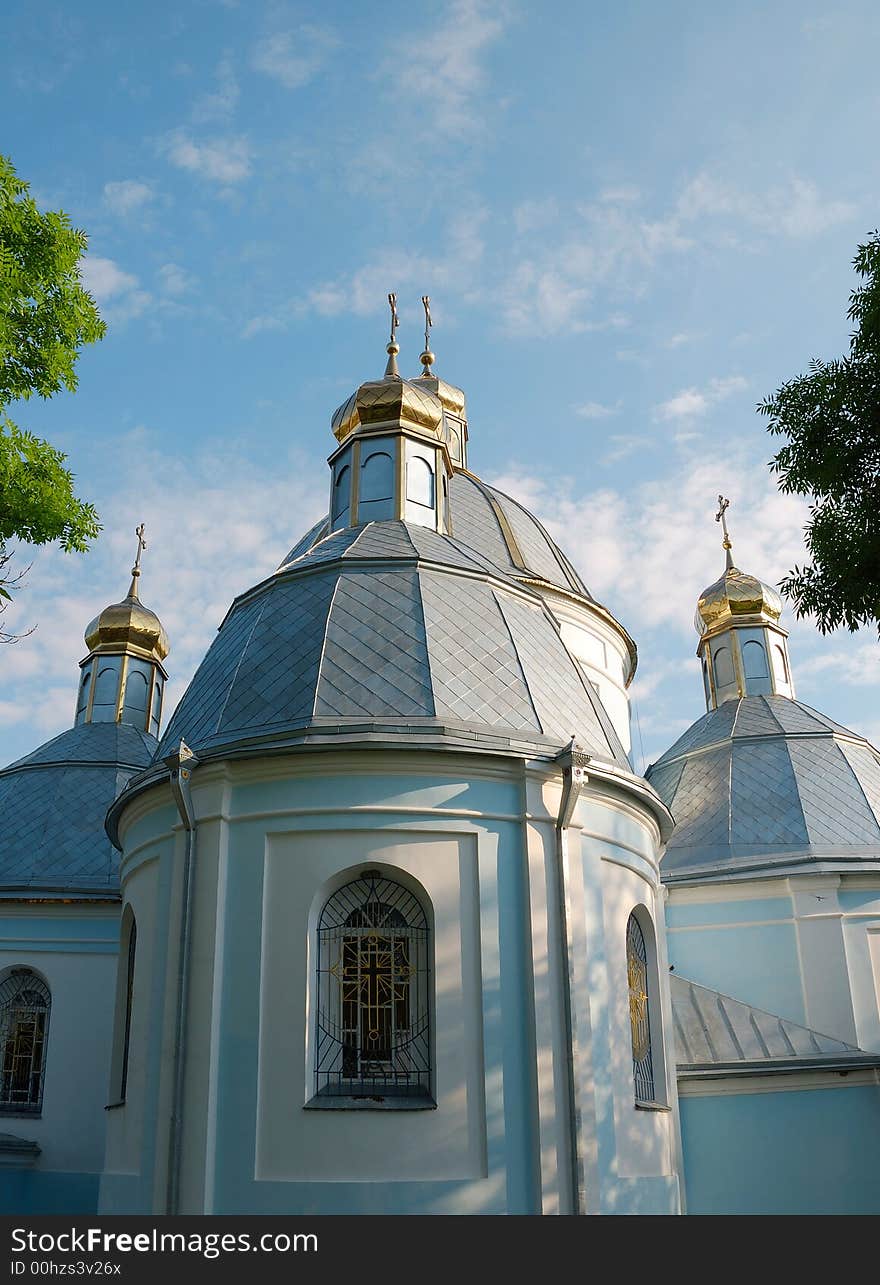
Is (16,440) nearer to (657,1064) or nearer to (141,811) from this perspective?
(141,811)

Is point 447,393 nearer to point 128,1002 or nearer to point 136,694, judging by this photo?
point 136,694

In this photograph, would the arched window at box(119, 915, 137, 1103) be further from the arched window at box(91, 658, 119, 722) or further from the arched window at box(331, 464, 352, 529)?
the arched window at box(91, 658, 119, 722)

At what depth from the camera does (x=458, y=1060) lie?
28.6 feet

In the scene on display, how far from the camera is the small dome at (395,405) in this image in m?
14.8

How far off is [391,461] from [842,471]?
7.19 m

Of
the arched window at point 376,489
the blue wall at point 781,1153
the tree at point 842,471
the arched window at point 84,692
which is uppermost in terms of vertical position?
the arched window at point 84,692

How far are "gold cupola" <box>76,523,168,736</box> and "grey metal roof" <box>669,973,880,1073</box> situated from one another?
35.3ft

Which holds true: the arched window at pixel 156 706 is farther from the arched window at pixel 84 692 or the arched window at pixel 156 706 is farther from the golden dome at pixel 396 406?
the golden dome at pixel 396 406

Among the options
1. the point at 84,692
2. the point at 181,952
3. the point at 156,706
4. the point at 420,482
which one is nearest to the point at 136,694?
the point at 156,706

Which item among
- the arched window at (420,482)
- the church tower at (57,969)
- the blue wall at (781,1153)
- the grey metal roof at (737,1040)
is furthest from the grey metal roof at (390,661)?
the church tower at (57,969)

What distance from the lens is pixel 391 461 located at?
1447 centimetres

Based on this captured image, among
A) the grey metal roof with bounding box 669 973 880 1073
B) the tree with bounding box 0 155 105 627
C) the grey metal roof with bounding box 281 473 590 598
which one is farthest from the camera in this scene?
the grey metal roof with bounding box 281 473 590 598

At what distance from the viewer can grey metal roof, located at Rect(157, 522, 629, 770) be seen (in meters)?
9.91

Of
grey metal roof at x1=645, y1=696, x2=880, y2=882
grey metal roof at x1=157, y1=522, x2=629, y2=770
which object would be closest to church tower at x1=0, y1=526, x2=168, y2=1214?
grey metal roof at x1=157, y1=522, x2=629, y2=770
